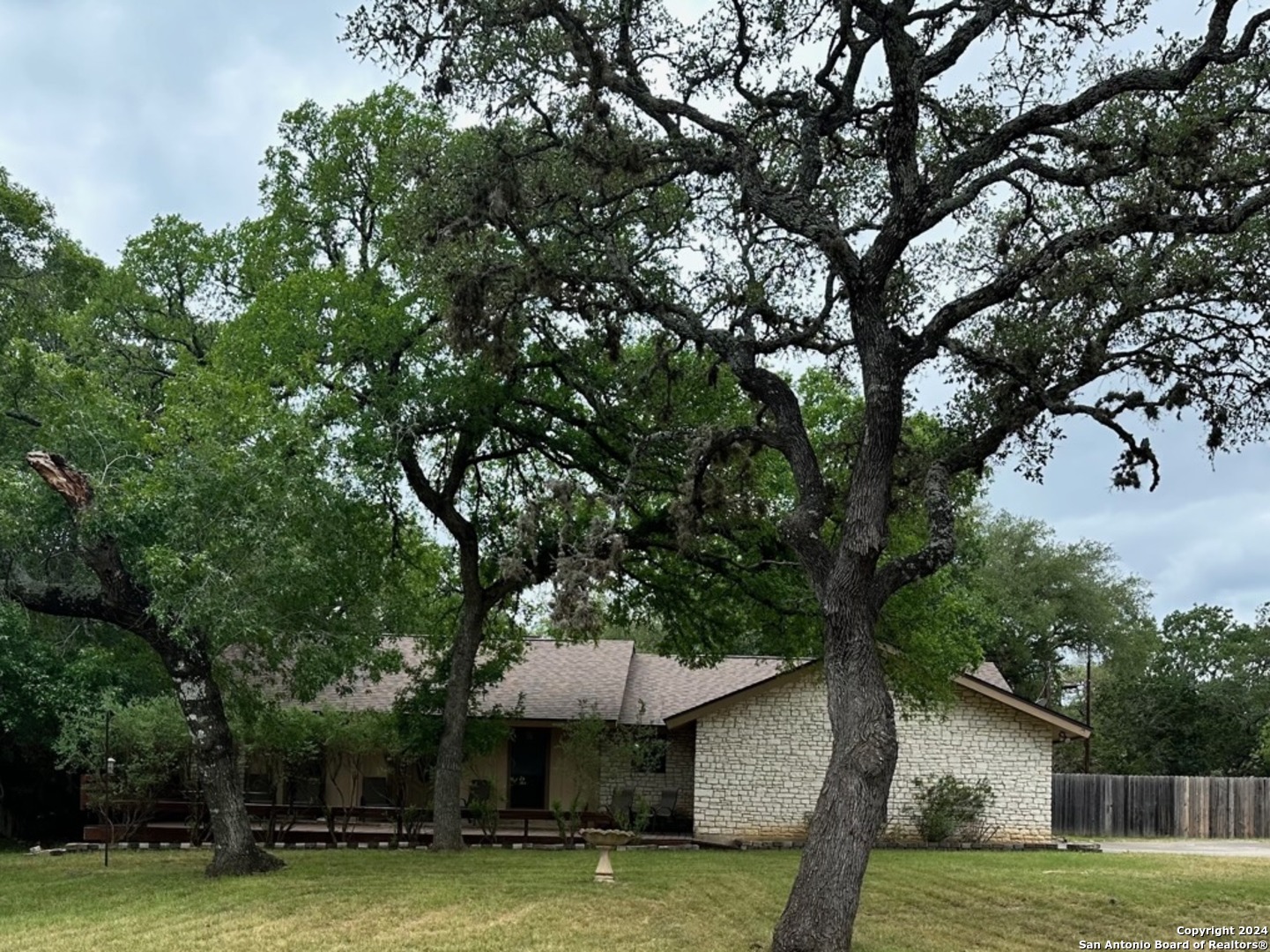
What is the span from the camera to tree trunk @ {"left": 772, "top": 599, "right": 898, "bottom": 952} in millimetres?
Answer: 10945

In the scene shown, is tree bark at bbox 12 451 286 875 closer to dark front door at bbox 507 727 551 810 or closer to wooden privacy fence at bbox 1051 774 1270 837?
dark front door at bbox 507 727 551 810

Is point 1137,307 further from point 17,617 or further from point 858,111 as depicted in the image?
point 17,617

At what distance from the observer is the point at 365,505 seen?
18.6 m

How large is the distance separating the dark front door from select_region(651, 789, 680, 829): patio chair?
2425 mm

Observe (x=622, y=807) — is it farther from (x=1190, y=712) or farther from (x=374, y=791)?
(x=1190, y=712)

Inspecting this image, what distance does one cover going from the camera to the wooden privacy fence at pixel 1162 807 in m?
33.7

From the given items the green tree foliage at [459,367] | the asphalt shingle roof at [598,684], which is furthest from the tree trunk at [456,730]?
the asphalt shingle roof at [598,684]

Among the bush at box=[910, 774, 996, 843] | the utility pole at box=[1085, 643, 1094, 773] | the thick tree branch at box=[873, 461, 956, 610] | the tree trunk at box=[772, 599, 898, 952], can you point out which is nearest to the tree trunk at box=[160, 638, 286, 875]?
the tree trunk at box=[772, 599, 898, 952]

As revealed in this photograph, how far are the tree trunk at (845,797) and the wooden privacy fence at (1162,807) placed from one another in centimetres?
2478

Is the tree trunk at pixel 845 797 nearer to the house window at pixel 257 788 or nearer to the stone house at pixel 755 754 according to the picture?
the stone house at pixel 755 754

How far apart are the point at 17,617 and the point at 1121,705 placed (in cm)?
3854

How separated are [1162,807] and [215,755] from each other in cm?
2683

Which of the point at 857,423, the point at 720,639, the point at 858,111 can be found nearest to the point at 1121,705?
the point at 720,639

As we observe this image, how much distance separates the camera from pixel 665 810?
2577cm
